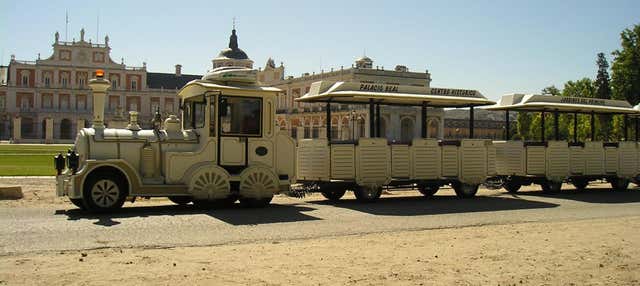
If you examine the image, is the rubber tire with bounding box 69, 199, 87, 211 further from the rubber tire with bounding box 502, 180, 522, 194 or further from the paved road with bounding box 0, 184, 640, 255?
the rubber tire with bounding box 502, 180, 522, 194

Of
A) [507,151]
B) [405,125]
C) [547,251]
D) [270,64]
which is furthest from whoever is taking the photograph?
[270,64]

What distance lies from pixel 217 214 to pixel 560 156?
12685 millimetres

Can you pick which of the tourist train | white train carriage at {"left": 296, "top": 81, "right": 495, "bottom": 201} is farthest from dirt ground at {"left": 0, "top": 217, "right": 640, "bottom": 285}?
white train carriage at {"left": 296, "top": 81, "right": 495, "bottom": 201}

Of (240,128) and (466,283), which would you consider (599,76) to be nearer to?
(240,128)

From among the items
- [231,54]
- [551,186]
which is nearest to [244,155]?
[551,186]

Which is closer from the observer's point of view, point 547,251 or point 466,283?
point 466,283

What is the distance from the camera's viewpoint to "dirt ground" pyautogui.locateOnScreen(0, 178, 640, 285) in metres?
7.55

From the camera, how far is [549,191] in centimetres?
2150

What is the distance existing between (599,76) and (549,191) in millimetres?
45682

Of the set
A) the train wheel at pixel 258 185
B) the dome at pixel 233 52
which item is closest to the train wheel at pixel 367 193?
the train wheel at pixel 258 185

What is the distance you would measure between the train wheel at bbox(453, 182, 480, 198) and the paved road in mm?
351

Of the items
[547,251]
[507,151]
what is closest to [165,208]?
[547,251]

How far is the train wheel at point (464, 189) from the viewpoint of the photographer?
62.5 ft

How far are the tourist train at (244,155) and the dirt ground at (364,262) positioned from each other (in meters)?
4.55
